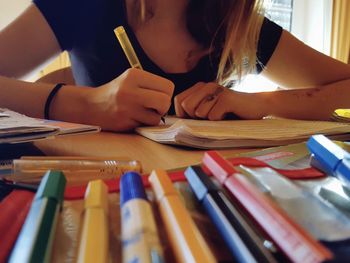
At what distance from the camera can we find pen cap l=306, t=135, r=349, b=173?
9.2 inches

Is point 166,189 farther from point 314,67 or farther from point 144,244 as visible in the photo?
point 314,67

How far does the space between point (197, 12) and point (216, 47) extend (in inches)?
3.7

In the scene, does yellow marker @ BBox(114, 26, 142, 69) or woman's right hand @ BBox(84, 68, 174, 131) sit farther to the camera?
yellow marker @ BBox(114, 26, 142, 69)

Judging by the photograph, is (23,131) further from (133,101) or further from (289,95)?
(289,95)

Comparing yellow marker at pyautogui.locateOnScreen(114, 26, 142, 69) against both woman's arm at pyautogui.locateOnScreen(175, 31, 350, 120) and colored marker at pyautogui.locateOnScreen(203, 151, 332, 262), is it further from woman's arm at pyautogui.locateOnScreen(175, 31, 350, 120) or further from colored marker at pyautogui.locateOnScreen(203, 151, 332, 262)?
colored marker at pyautogui.locateOnScreen(203, 151, 332, 262)

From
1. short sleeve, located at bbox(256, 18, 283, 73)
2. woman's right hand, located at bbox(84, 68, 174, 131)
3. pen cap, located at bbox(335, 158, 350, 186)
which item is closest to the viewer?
pen cap, located at bbox(335, 158, 350, 186)

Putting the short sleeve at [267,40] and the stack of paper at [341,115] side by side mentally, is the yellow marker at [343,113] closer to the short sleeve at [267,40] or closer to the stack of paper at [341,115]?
the stack of paper at [341,115]

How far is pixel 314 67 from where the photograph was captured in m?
0.85

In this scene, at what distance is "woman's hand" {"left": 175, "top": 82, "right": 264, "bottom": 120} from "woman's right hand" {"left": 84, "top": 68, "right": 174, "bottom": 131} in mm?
103

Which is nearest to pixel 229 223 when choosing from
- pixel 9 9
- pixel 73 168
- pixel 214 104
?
pixel 73 168

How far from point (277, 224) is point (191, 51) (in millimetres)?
771

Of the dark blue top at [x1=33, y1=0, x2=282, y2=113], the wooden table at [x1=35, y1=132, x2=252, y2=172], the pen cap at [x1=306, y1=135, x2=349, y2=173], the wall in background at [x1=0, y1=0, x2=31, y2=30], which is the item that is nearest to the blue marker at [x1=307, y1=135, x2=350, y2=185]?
the pen cap at [x1=306, y1=135, x2=349, y2=173]

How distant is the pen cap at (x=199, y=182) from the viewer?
199 mm

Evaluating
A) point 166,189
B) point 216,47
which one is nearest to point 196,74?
point 216,47
